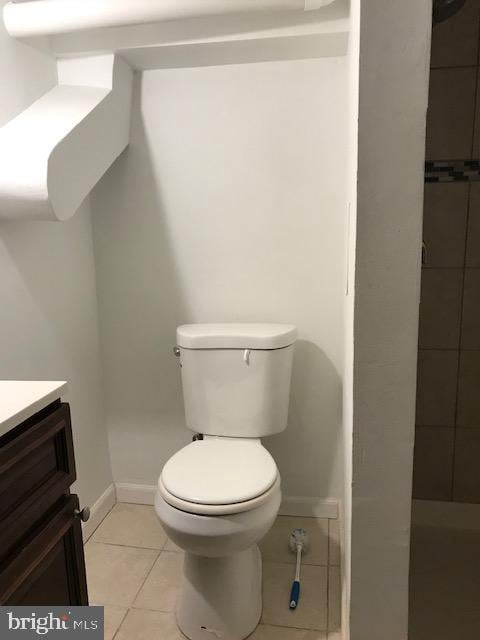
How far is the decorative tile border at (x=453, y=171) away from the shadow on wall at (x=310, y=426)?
2.47 ft

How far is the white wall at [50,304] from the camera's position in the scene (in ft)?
4.93

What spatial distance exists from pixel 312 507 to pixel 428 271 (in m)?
1.03

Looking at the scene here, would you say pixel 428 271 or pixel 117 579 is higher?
pixel 428 271

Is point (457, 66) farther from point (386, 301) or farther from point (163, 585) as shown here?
point (163, 585)

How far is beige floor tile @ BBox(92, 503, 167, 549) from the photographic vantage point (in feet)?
6.31

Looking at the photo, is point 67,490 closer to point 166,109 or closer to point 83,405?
point 83,405

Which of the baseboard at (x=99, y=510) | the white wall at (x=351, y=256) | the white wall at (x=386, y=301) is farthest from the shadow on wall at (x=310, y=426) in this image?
the white wall at (x=386, y=301)

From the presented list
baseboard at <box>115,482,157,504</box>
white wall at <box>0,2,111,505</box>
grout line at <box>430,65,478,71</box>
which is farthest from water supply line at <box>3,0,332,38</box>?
baseboard at <box>115,482,157,504</box>

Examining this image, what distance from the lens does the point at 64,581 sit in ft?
3.42

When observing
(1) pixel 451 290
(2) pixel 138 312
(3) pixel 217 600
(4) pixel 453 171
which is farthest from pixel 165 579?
(4) pixel 453 171

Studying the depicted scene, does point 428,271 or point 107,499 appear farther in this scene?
point 107,499

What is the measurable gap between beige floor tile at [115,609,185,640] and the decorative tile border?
168 centimetres

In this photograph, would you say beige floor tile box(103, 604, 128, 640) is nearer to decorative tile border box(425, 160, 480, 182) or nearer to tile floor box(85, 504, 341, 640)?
tile floor box(85, 504, 341, 640)

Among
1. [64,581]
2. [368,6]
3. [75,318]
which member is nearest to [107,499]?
[75,318]
